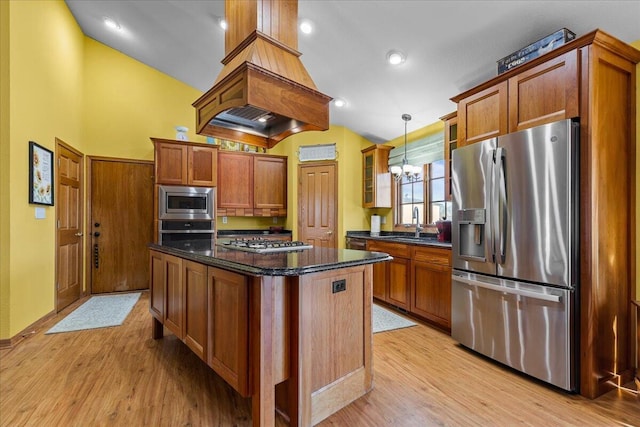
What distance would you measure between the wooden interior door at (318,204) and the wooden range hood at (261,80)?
2.59 m

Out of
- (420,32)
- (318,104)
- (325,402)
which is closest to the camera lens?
(325,402)

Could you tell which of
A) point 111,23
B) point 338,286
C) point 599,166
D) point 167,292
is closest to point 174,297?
point 167,292

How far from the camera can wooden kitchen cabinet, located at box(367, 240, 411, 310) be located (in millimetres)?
3543

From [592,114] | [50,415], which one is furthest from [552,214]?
[50,415]

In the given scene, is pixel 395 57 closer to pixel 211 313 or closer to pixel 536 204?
pixel 536 204

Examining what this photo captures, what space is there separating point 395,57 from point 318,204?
259 centimetres

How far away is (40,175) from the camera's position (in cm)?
317

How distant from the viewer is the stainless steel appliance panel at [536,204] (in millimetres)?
1971

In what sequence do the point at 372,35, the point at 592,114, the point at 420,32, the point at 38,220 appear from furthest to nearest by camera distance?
1. the point at 38,220
2. the point at 372,35
3. the point at 420,32
4. the point at 592,114

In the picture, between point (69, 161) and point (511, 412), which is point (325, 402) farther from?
point (69, 161)

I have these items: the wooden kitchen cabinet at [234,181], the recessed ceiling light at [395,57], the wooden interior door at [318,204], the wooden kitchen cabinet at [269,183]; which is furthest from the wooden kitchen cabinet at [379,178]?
the wooden kitchen cabinet at [234,181]

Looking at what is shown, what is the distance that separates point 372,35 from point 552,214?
7.14ft

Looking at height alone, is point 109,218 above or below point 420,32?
below

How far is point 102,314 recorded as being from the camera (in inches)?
141
